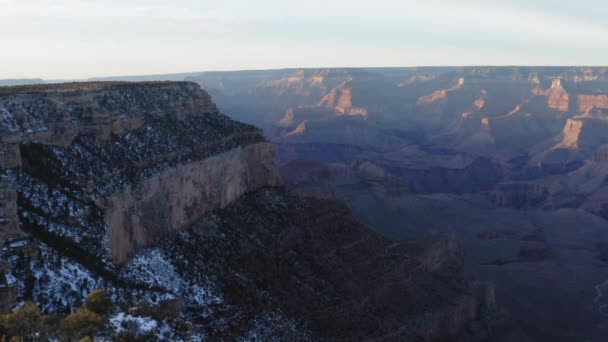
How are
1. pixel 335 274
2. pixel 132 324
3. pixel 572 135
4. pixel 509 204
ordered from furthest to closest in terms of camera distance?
1. pixel 572 135
2. pixel 509 204
3. pixel 335 274
4. pixel 132 324

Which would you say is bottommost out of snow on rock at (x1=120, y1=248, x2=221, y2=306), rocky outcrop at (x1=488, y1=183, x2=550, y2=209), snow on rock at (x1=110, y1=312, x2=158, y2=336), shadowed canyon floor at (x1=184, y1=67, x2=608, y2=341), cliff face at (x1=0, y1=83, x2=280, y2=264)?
rocky outcrop at (x1=488, y1=183, x2=550, y2=209)

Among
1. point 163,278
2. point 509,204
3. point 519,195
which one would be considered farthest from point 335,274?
point 519,195

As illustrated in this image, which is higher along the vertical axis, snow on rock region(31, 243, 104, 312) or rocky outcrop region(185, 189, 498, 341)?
snow on rock region(31, 243, 104, 312)

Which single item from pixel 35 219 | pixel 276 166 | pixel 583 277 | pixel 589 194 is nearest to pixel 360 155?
pixel 589 194

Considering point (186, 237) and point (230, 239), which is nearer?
point (186, 237)

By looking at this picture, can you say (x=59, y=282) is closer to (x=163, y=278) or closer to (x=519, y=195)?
(x=163, y=278)

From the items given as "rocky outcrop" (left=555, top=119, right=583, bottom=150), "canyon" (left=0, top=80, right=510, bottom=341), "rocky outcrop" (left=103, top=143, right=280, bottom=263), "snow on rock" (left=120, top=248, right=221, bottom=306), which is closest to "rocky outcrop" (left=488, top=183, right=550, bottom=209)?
"rocky outcrop" (left=555, top=119, right=583, bottom=150)

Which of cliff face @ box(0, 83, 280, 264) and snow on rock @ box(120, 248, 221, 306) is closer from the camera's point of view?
cliff face @ box(0, 83, 280, 264)

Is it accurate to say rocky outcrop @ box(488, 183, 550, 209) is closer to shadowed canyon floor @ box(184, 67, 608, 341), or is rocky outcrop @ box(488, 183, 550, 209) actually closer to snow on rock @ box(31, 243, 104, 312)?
shadowed canyon floor @ box(184, 67, 608, 341)

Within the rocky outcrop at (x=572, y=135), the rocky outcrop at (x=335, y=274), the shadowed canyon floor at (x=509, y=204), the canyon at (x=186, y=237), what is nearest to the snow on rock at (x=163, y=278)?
the canyon at (x=186, y=237)

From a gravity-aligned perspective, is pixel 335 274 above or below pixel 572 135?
above

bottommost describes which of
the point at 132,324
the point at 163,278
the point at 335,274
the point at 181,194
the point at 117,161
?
the point at 335,274
